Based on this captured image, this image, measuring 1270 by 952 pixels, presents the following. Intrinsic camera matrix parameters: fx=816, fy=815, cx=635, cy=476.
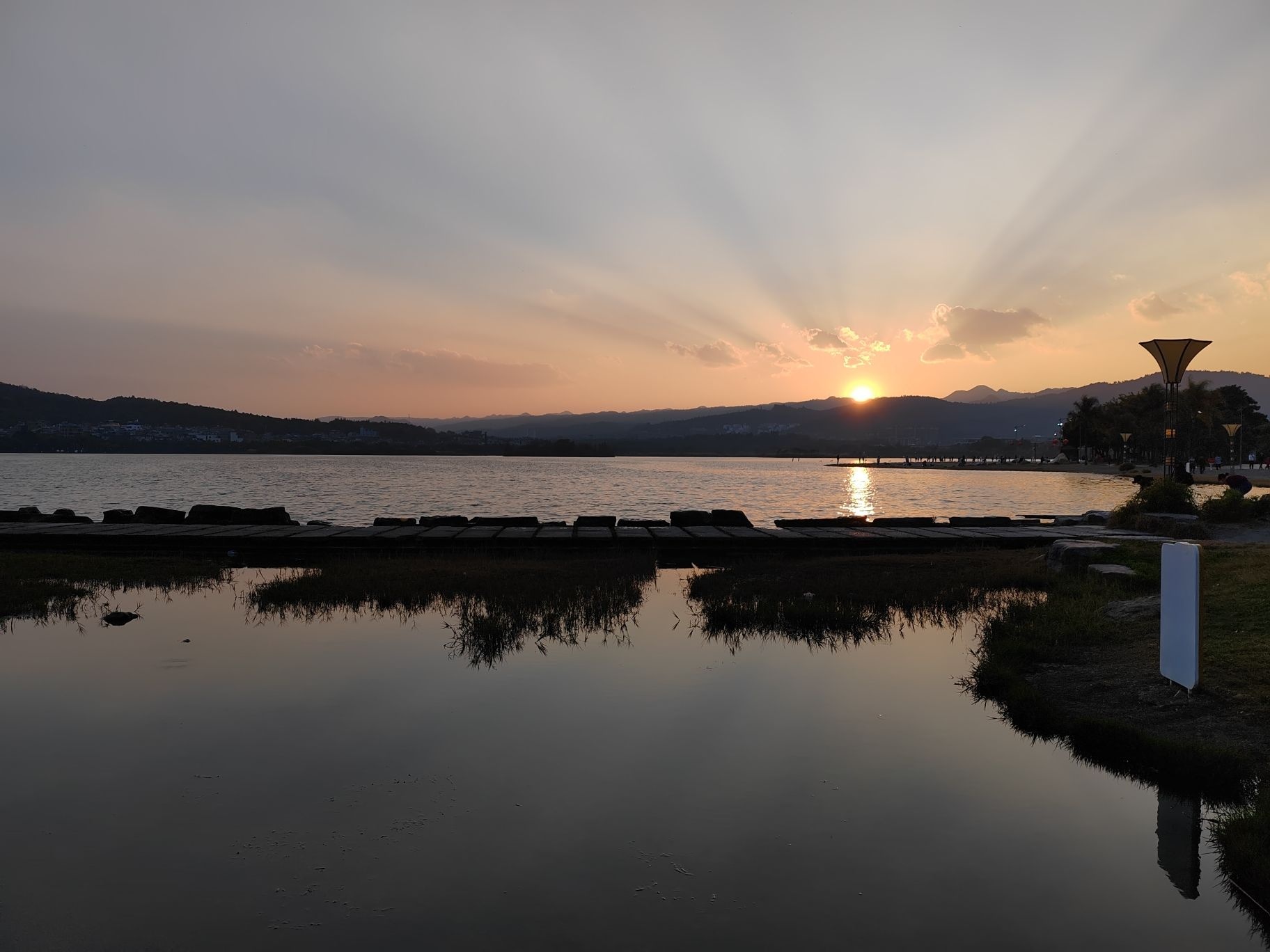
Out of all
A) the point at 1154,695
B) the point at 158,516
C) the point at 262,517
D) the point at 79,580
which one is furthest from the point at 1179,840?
the point at 158,516

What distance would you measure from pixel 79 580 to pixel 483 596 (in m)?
8.00

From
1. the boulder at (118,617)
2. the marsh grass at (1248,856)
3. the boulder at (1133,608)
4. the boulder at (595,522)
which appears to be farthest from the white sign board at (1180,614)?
the boulder at (595,522)

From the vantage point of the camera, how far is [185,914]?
4109 mm

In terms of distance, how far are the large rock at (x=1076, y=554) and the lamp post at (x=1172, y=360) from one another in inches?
452

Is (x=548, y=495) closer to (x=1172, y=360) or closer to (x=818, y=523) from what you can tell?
(x=818, y=523)

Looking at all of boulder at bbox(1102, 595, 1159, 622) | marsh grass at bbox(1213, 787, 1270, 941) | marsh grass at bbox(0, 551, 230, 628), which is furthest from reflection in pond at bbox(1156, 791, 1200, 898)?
marsh grass at bbox(0, 551, 230, 628)

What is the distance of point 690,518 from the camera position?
26094mm

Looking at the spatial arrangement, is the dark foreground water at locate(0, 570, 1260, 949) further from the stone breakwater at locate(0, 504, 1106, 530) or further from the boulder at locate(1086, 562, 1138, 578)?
the stone breakwater at locate(0, 504, 1106, 530)

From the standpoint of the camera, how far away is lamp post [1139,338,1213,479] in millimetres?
24672

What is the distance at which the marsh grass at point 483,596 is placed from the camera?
441 inches

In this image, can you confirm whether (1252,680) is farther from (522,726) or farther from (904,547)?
(904,547)

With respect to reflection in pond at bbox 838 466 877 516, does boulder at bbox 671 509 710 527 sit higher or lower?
higher

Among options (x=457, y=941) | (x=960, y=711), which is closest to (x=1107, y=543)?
(x=960, y=711)

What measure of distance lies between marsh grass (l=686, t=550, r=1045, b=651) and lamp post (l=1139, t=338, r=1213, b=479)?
32.0 feet
